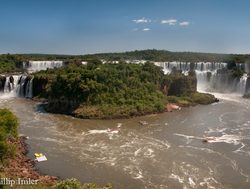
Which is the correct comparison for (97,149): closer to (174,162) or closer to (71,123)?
(174,162)

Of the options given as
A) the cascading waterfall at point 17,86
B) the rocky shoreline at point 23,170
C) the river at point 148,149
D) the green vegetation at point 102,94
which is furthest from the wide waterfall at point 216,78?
the rocky shoreline at point 23,170

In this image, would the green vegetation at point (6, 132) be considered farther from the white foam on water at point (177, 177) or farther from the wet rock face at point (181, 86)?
the wet rock face at point (181, 86)

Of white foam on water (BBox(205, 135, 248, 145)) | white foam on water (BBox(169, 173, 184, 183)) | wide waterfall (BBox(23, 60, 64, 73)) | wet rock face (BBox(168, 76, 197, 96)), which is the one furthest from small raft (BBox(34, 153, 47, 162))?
wide waterfall (BBox(23, 60, 64, 73))

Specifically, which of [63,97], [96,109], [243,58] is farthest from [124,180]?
[243,58]

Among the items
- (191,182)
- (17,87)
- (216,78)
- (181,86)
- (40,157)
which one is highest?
(216,78)

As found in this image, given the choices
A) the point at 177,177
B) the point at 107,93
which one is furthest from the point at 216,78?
the point at 177,177

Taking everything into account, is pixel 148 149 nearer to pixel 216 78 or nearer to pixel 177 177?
pixel 177 177

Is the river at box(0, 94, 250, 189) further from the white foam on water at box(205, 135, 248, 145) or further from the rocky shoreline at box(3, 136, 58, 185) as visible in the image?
the rocky shoreline at box(3, 136, 58, 185)
